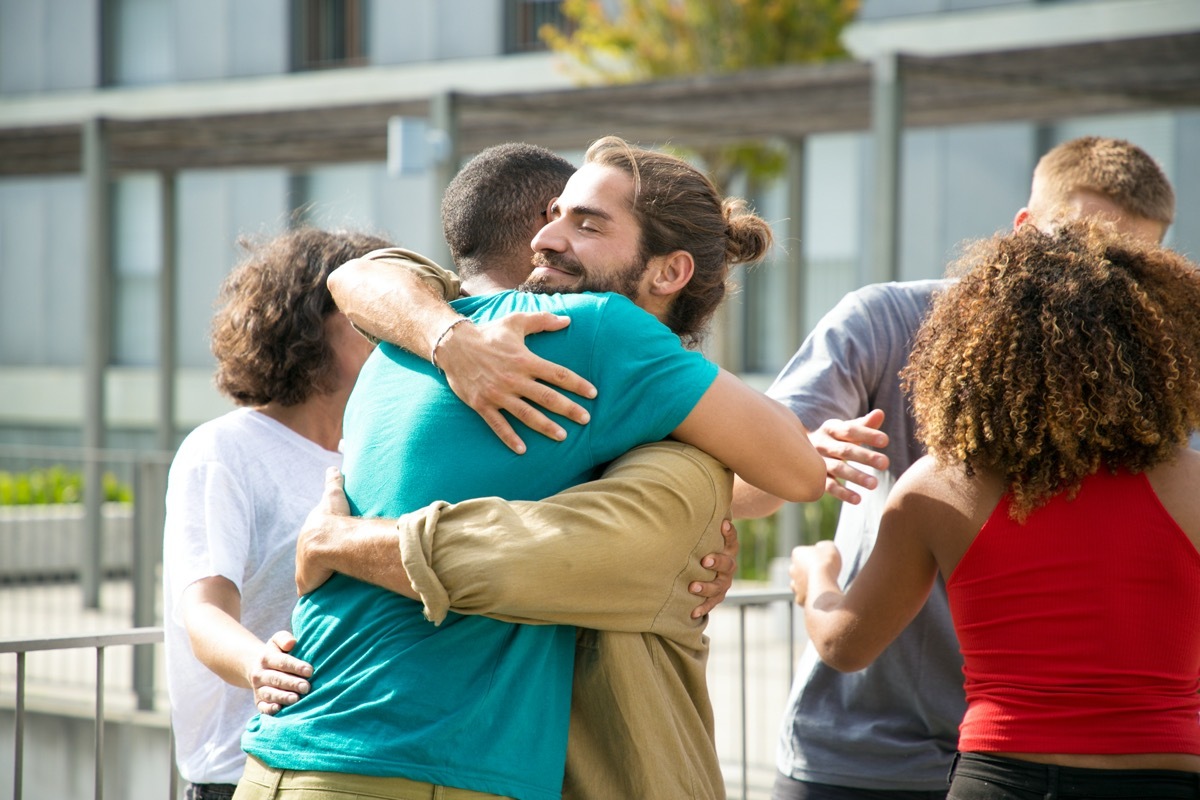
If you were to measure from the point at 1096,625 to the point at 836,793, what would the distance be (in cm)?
90

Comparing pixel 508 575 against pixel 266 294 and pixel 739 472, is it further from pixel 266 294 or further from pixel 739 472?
pixel 266 294

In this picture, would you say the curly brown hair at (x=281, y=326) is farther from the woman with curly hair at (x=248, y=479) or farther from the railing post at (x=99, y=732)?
the railing post at (x=99, y=732)

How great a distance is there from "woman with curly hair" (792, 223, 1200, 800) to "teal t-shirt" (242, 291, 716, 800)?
466 millimetres

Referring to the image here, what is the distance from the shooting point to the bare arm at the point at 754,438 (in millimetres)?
2031

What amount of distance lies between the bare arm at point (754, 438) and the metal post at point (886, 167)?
19.1 feet

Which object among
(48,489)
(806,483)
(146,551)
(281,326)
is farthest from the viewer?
(48,489)

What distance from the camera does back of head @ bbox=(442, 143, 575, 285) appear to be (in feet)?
8.04

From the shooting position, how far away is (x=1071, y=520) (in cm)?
213

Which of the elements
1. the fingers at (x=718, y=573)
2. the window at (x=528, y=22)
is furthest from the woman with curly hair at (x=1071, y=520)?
the window at (x=528, y=22)

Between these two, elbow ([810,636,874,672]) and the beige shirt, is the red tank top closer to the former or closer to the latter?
elbow ([810,636,874,672])

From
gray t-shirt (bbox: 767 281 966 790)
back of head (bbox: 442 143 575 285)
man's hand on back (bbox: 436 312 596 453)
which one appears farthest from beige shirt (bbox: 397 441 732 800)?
gray t-shirt (bbox: 767 281 966 790)

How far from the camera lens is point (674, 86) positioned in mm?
8492

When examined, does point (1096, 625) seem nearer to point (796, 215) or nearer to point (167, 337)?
point (796, 215)

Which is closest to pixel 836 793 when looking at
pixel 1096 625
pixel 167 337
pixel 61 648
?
pixel 1096 625
